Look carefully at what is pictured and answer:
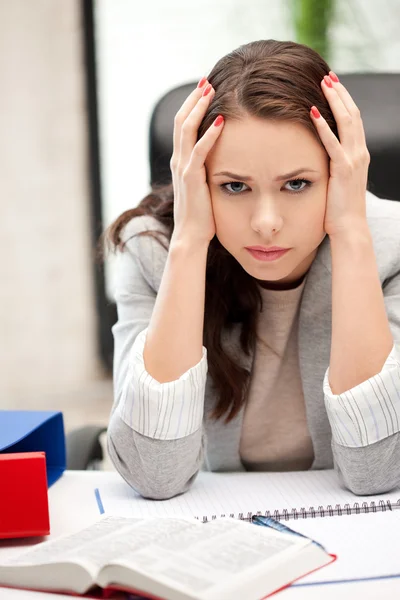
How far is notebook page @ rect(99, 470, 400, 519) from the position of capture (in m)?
1.05

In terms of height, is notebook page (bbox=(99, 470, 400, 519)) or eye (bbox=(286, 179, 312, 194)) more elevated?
eye (bbox=(286, 179, 312, 194))

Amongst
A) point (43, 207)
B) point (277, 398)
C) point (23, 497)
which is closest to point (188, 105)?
point (277, 398)

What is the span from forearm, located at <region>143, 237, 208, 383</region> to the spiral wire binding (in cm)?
23

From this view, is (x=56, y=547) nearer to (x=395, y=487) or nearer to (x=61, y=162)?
(x=395, y=487)

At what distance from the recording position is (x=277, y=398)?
1.35 m

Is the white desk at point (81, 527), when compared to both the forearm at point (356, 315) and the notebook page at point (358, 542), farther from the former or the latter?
the forearm at point (356, 315)

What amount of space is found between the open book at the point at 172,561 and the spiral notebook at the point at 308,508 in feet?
0.14

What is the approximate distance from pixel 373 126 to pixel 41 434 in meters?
0.78

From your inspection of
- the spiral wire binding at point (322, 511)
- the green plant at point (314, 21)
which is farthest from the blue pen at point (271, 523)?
the green plant at point (314, 21)

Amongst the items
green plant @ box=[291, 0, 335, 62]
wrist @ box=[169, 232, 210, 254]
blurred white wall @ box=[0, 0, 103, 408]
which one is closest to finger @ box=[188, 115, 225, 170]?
wrist @ box=[169, 232, 210, 254]

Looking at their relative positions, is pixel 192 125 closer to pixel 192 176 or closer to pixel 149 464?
pixel 192 176

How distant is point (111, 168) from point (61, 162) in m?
0.21

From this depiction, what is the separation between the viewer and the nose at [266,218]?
42.2 inches

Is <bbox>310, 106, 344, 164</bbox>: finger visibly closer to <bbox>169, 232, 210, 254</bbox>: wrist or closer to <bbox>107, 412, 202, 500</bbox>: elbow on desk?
<bbox>169, 232, 210, 254</bbox>: wrist
